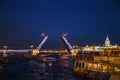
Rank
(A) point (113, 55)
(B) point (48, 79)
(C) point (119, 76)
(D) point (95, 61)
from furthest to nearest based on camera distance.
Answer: (B) point (48, 79) < (D) point (95, 61) < (A) point (113, 55) < (C) point (119, 76)

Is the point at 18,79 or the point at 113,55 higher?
the point at 113,55

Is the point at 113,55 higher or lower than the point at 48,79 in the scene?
higher

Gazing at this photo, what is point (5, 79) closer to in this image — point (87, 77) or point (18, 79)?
point (18, 79)

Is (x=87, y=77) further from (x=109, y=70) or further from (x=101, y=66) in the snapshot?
(x=109, y=70)

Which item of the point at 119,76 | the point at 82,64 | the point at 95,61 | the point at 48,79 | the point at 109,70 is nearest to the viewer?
the point at 119,76

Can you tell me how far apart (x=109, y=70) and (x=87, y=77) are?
9288 mm

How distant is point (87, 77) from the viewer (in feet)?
156

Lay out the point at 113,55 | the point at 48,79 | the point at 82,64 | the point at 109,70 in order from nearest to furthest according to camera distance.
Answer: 1. the point at 109,70
2. the point at 113,55
3. the point at 82,64
4. the point at 48,79

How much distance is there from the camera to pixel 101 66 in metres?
41.6

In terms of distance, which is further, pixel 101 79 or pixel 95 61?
pixel 95 61

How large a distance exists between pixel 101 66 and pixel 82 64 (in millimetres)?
10988

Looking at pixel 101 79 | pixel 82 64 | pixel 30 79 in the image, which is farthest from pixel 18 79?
pixel 101 79

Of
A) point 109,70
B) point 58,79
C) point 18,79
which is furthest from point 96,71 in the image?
point 18,79

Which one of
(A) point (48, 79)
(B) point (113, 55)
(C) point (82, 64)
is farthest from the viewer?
(A) point (48, 79)
